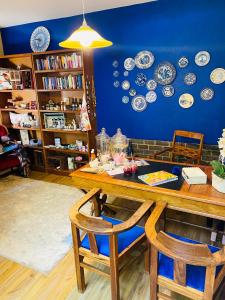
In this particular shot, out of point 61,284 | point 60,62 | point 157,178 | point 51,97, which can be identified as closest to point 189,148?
point 157,178

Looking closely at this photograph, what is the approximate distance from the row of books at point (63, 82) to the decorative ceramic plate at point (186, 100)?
1.51 metres

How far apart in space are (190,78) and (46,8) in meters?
2.16

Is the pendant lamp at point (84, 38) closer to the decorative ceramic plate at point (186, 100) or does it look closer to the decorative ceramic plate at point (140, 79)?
the decorative ceramic plate at point (140, 79)

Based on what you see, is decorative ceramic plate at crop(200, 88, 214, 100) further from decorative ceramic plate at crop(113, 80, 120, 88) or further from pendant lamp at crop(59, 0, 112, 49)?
pendant lamp at crop(59, 0, 112, 49)

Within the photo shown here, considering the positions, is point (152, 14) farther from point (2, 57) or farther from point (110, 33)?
point (2, 57)

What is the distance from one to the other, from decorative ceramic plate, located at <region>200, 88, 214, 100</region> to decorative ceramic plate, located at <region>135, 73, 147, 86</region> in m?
0.82

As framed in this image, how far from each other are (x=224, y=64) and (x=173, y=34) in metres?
0.76

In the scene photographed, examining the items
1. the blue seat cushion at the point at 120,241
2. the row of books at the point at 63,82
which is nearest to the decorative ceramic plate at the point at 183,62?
the row of books at the point at 63,82

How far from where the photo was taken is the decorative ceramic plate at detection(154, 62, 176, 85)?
3154 mm

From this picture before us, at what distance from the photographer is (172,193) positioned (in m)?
1.84

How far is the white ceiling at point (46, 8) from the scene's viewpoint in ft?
9.65

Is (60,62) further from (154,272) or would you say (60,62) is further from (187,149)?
(154,272)

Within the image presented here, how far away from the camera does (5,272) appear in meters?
2.09

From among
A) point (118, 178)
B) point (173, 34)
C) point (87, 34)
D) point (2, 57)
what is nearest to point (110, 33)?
point (173, 34)
